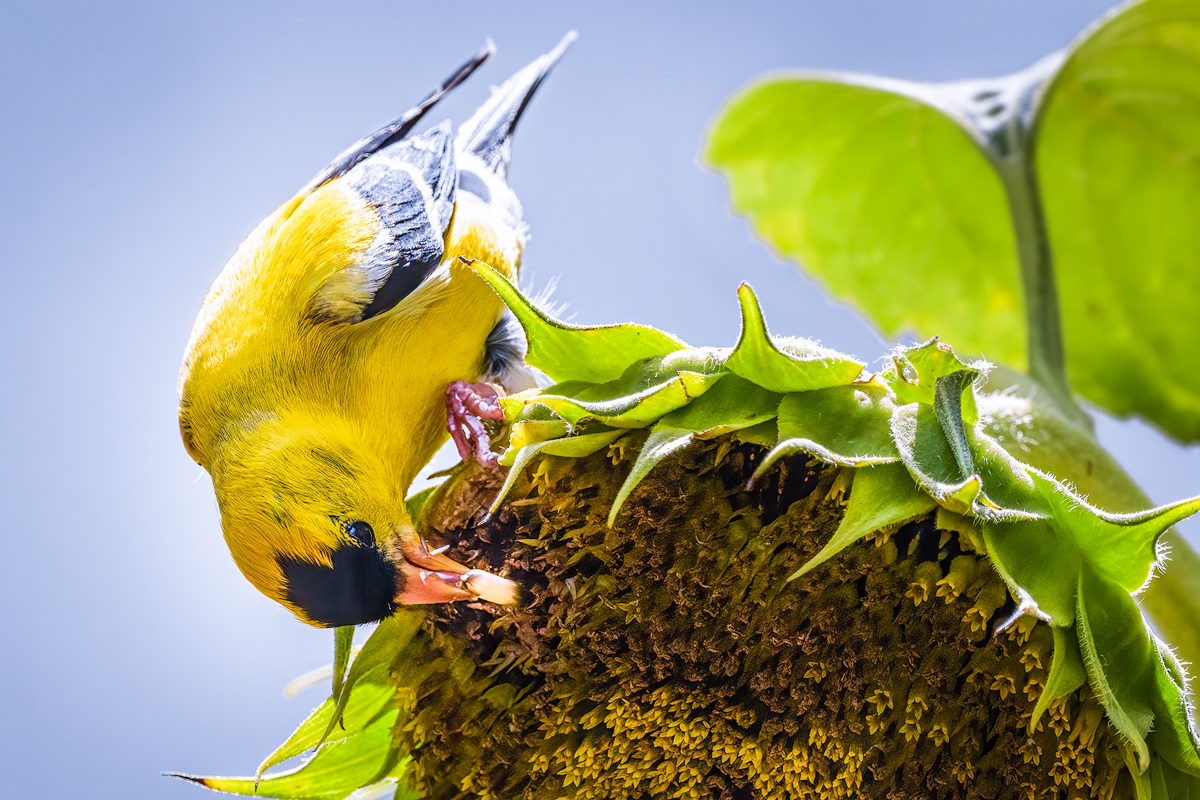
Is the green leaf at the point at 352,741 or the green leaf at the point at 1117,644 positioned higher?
the green leaf at the point at 352,741

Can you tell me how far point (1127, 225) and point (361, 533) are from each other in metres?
2.08

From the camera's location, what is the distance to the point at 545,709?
118 centimetres

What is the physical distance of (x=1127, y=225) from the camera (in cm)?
244

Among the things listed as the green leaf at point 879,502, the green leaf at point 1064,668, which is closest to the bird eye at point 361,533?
the green leaf at point 879,502

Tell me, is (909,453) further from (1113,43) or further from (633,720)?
(1113,43)

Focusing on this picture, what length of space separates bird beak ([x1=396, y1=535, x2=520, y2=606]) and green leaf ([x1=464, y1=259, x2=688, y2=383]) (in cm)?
25

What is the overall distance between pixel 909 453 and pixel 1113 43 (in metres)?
1.55

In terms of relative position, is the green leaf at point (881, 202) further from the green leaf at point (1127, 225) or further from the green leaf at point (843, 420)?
Answer: the green leaf at point (843, 420)

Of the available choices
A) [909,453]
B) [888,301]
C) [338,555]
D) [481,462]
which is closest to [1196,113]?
[888,301]

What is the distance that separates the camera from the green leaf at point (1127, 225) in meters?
2.19

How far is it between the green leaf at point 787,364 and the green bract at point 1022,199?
1164 millimetres

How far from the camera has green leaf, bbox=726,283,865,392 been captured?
96 cm

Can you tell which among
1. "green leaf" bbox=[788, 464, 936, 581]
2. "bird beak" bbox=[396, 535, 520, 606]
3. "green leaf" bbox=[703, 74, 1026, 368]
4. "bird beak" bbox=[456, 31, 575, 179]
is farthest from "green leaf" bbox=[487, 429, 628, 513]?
"green leaf" bbox=[703, 74, 1026, 368]

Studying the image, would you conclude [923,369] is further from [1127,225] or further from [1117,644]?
[1127,225]
